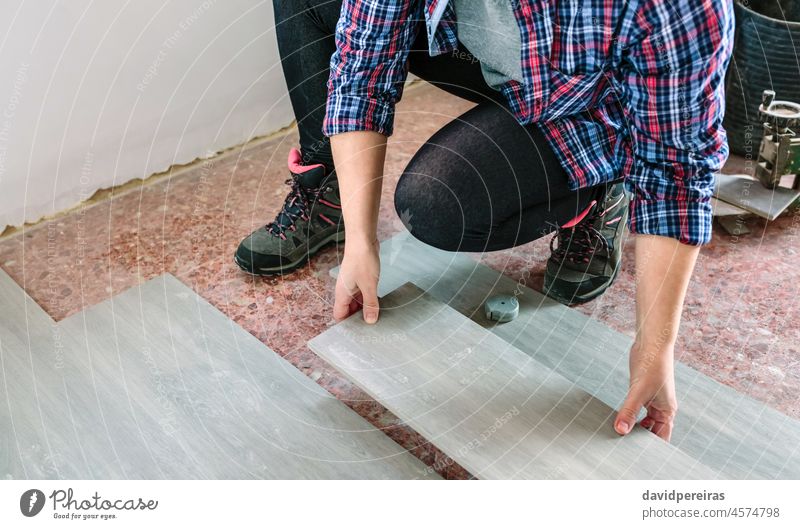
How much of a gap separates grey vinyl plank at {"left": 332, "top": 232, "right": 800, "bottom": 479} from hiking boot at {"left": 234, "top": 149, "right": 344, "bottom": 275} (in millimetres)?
115

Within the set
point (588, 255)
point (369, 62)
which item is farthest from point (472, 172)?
point (588, 255)

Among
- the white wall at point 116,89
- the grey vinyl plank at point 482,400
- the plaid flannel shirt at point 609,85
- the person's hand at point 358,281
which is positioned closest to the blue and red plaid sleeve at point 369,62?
the plaid flannel shirt at point 609,85

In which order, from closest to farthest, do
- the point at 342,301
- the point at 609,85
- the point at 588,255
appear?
the point at 609,85, the point at 342,301, the point at 588,255

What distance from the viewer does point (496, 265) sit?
3.89ft

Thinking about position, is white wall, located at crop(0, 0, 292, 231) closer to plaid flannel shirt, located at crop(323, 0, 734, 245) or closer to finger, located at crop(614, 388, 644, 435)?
plaid flannel shirt, located at crop(323, 0, 734, 245)

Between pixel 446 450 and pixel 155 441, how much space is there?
36cm

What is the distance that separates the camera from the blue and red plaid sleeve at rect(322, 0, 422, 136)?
80 cm

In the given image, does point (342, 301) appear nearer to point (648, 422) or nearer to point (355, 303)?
point (355, 303)

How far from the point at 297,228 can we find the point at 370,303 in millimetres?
331

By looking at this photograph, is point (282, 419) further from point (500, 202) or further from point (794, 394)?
point (794, 394)

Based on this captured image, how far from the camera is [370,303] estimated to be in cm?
90

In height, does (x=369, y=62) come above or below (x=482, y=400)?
above

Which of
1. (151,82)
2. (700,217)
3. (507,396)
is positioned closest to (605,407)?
(507,396)

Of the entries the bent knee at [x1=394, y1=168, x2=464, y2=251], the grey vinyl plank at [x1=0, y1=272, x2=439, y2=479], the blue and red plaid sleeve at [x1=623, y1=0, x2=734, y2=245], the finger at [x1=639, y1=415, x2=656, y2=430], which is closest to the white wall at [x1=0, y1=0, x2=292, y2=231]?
the grey vinyl plank at [x1=0, y1=272, x2=439, y2=479]
